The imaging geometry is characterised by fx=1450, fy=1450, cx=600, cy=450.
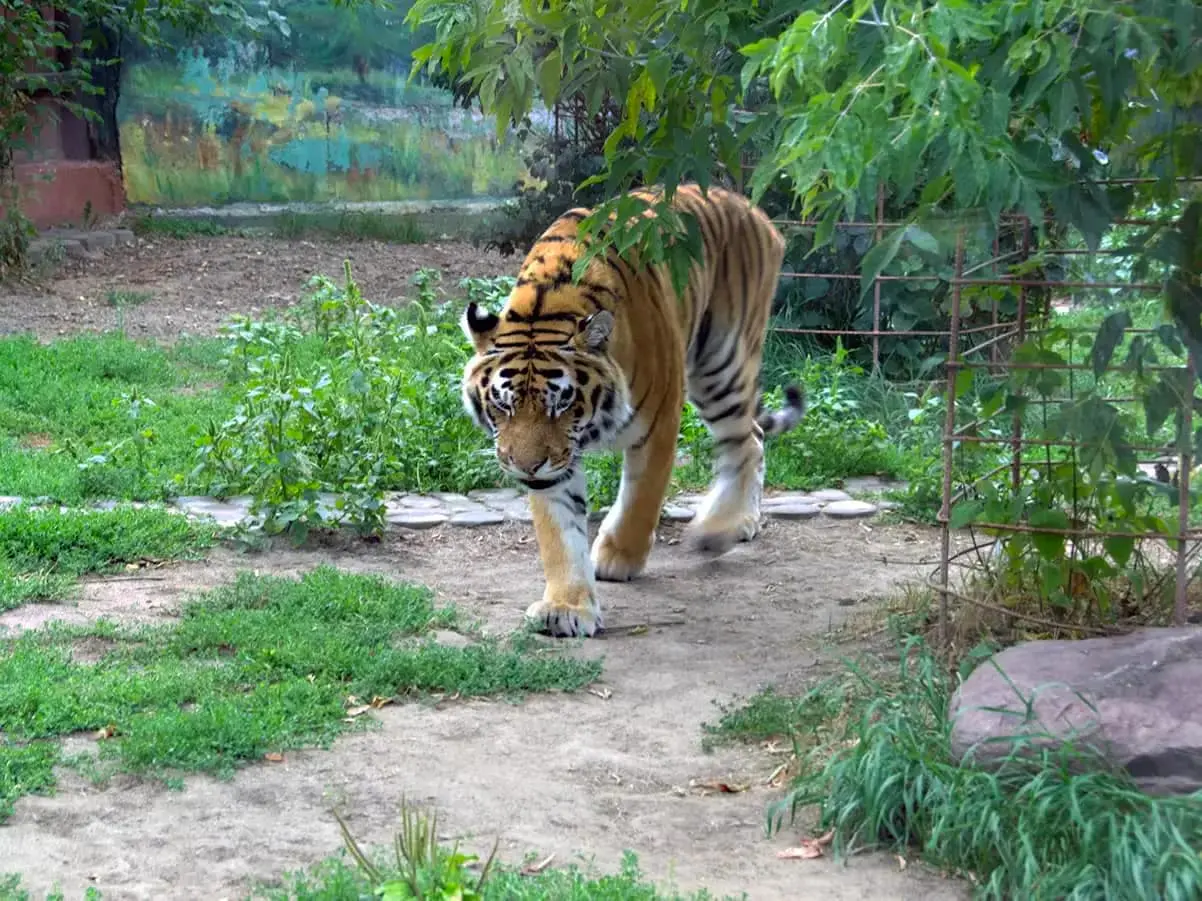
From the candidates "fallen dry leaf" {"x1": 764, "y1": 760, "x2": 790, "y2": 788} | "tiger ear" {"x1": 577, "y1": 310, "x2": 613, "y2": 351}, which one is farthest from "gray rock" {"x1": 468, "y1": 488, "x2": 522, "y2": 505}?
"fallen dry leaf" {"x1": 764, "y1": 760, "x2": 790, "y2": 788}

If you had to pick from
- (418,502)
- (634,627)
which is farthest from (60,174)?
(634,627)

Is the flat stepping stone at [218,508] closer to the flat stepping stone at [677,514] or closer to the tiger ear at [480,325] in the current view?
the tiger ear at [480,325]

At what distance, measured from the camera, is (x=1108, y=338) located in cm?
374

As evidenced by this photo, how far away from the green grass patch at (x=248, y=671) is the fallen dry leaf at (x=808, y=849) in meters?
1.33

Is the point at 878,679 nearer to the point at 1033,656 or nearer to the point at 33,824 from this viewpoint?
the point at 1033,656

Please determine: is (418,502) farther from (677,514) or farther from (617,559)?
(617,559)

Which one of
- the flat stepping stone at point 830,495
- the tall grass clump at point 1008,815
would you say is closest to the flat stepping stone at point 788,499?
the flat stepping stone at point 830,495

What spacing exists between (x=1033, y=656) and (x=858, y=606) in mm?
1809

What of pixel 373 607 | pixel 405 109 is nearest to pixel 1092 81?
pixel 373 607

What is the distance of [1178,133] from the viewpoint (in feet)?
11.8

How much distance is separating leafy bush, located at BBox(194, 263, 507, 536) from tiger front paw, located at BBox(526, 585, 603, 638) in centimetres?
122

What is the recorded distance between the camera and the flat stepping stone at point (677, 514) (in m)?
6.84

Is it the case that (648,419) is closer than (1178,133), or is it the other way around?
(1178,133)

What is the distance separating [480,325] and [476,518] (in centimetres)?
157
